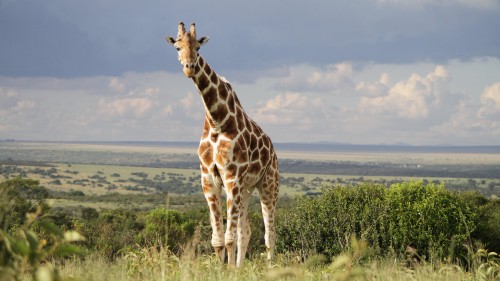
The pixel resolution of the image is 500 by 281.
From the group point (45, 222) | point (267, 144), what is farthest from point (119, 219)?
point (45, 222)

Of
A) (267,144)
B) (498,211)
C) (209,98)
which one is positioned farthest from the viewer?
(498,211)

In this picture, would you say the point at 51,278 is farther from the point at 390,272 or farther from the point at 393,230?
the point at 393,230

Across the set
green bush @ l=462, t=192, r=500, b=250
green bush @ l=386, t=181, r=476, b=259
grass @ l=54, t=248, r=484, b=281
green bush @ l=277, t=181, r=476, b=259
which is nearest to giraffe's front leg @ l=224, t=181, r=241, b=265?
grass @ l=54, t=248, r=484, b=281

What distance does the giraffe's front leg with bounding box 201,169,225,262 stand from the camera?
14516 millimetres

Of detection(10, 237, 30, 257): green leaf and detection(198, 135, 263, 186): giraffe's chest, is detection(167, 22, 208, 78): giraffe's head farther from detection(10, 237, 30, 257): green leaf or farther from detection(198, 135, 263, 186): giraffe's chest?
detection(10, 237, 30, 257): green leaf

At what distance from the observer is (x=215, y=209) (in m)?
14.7

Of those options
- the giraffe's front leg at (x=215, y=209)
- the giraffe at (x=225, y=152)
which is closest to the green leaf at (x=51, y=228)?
the giraffe at (x=225, y=152)

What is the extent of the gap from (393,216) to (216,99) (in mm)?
32837

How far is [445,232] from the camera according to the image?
1750 inches

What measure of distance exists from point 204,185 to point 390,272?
480 centimetres

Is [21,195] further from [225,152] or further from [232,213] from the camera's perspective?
[225,152]

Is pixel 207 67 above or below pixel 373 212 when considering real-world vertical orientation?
above

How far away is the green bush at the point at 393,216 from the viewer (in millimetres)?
43562

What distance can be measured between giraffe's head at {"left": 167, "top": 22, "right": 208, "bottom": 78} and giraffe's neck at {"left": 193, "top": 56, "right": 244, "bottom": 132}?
562 millimetres
